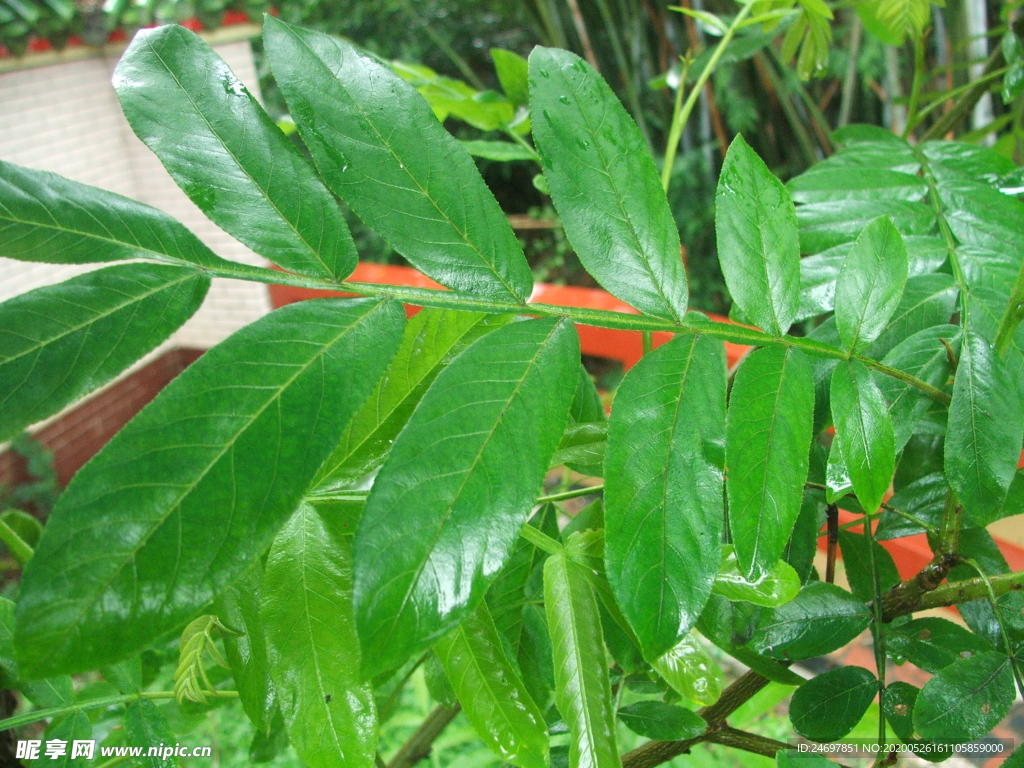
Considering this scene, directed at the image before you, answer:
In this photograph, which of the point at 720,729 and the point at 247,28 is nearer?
the point at 720,729

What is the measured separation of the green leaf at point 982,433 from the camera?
1.24ft

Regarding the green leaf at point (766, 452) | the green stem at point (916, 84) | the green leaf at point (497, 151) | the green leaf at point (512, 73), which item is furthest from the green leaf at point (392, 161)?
the green stem at point (916, 84)

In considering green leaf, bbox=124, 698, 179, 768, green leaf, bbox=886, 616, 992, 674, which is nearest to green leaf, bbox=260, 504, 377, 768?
green leaf, bbox=124, 698, 179, 768

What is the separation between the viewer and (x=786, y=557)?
1.47 ft

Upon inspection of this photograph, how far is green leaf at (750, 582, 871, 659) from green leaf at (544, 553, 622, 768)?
0.44 ft

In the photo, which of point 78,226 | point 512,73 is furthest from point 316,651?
point 512,73

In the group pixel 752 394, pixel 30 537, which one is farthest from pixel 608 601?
pixel 30 537

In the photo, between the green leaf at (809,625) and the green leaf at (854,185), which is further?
the green leaf at (854,185)

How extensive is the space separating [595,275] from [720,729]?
0.30 m

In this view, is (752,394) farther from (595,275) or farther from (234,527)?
(234,527)

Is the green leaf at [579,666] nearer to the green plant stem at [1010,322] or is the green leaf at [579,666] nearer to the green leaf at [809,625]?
the green leaf at [809,625]

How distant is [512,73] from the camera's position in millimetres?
737

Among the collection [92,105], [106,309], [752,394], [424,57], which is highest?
[106,309]

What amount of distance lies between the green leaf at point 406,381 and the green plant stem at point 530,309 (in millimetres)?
44
